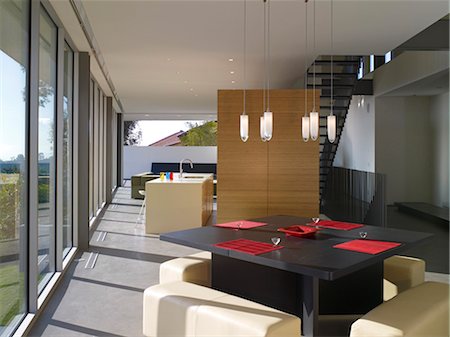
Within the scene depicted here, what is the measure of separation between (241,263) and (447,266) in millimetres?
3183

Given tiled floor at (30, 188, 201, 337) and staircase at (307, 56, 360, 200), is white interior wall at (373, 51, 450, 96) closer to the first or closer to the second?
staircase at (307, 56, 360, 200)

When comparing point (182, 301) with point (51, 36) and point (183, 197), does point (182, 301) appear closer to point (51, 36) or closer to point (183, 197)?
point (51, 36)

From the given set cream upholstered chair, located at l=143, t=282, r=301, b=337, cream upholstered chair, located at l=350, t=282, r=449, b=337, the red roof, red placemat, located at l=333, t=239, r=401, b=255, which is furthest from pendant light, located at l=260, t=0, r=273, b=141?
the red roof

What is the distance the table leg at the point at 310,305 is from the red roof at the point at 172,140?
1646cm

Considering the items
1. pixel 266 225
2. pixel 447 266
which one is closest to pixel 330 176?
pixel 447 266

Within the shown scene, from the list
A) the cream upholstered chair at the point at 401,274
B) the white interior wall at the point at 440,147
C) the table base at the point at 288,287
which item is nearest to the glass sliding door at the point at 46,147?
the table base at the point at 288,287

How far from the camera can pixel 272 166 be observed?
5.86 metres

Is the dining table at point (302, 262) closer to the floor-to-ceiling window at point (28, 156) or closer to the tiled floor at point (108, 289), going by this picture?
the tiled floor at point (108, 289)

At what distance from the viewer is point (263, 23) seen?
16.8ft

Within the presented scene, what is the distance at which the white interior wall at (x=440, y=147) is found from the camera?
9781 millimetres

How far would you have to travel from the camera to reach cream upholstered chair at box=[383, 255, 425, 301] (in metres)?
3.42

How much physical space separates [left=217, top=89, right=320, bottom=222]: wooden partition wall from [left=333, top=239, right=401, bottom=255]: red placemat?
9.18ft

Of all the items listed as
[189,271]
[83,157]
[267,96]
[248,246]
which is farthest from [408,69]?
[248,246]

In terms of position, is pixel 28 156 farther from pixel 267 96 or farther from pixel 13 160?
Result: pixel 267 96
